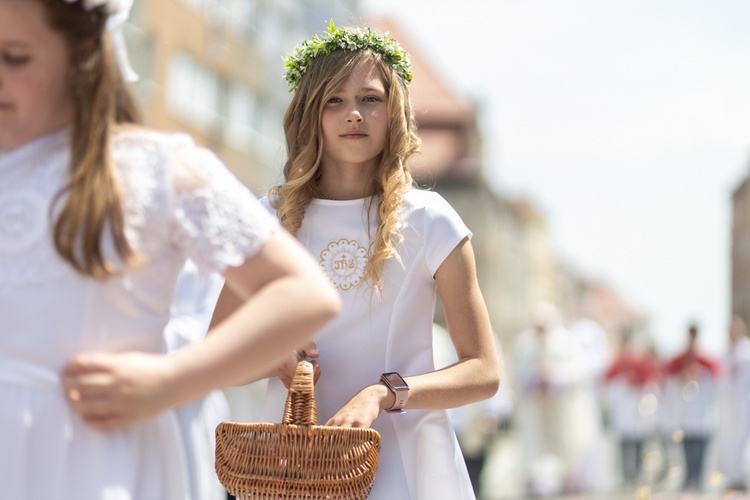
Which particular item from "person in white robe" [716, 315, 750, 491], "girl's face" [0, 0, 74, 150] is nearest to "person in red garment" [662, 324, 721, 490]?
"person in white robe" [716, 315, 750, 491]

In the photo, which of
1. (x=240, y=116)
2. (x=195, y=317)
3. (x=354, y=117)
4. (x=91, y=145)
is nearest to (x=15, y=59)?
(x=91, y=145)

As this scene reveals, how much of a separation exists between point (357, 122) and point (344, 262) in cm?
38

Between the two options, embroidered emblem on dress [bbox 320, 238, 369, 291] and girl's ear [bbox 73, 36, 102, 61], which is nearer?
girl's ear [bbox 73, 36, 102, 61]

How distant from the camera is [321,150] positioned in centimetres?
387

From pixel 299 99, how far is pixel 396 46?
319mm

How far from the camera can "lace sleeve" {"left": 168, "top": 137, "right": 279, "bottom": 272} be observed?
236cm

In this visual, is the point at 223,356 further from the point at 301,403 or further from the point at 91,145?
the point at 301,403

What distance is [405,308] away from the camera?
3682 mm

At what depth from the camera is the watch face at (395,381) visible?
3494mm

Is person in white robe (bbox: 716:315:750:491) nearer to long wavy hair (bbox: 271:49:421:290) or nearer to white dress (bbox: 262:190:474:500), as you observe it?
long wavy hair (bbox: 271:49:421:290)

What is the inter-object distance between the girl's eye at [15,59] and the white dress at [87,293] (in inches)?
5.4

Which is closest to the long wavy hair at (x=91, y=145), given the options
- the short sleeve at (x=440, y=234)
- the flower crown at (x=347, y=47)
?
the short sleeve at (x=440, y=234)

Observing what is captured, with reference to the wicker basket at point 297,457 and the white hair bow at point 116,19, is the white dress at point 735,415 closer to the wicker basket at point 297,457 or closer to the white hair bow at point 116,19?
the wicker basket at point 297,457

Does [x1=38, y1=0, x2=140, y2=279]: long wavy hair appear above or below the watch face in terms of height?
above
